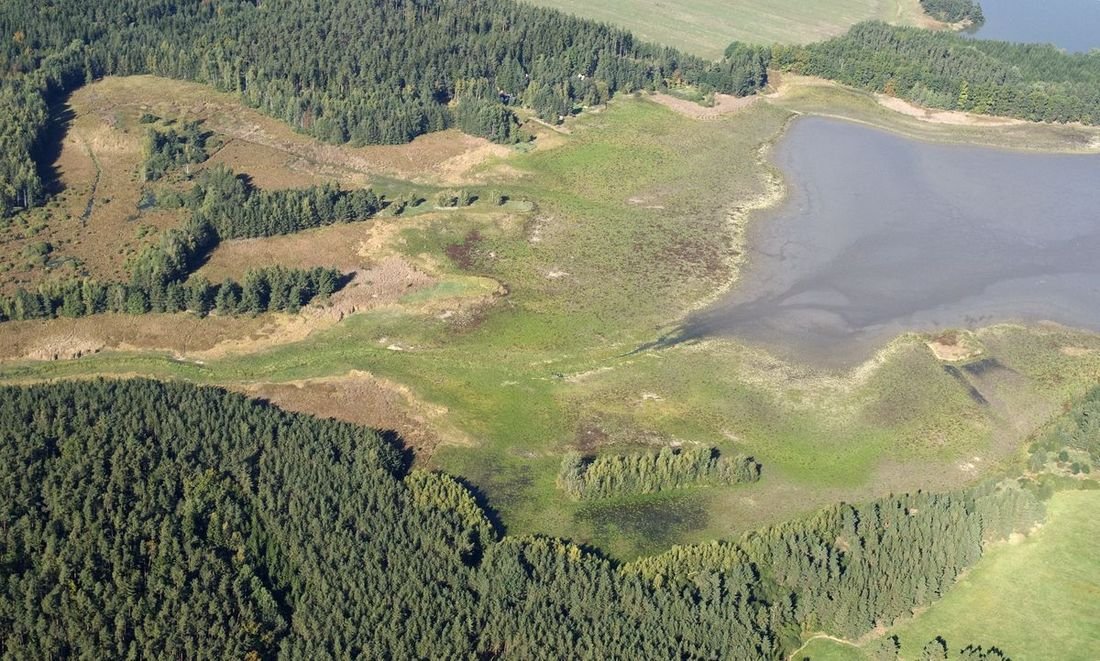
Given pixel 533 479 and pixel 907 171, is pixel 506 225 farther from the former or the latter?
pixel 907 171

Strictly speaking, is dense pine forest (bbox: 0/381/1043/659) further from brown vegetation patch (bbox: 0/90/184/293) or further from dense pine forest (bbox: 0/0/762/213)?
dense pine forest (bbox: 0/0/762/213)

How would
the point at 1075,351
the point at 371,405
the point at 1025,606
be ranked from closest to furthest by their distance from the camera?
the point at 1025,606 → the point at 371,405 → the point at 1075,351

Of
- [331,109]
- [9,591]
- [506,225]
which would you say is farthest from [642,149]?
[9,591]

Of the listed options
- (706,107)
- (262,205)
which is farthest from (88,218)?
(706,107)

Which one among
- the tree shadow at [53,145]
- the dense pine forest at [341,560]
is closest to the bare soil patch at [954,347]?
the dense pine forest at [341,560]

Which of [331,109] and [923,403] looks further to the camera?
[331,109]

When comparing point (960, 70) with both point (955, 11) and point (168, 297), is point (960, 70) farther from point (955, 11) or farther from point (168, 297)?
point (168, 297)
